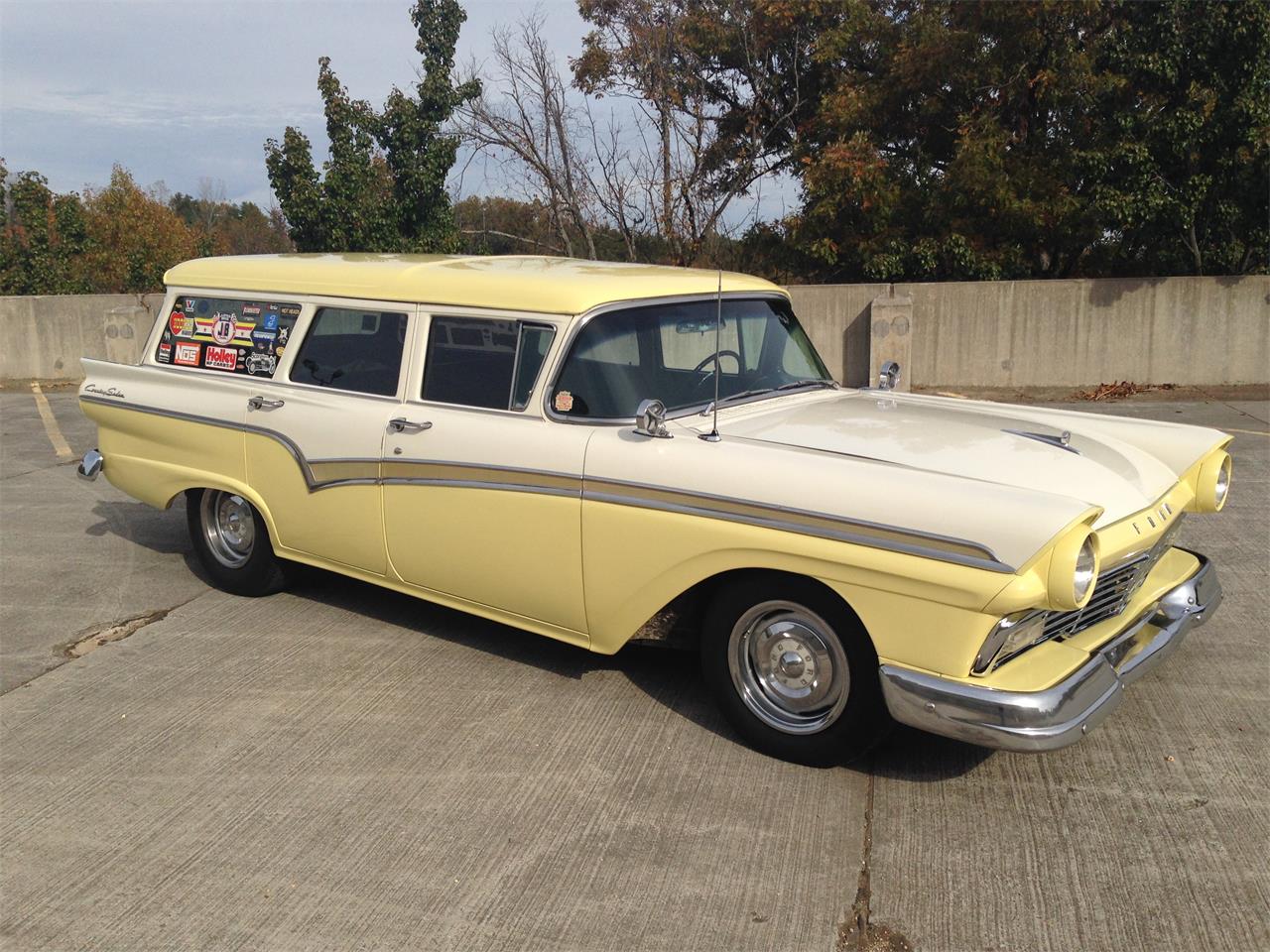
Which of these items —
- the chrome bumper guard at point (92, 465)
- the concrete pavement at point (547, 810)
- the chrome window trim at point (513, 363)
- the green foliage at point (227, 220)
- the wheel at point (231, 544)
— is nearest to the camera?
the concrete pavement at point (547, 810)

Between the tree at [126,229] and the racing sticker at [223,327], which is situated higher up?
the tree at [126,229]

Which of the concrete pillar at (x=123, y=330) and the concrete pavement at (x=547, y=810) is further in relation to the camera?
the concrete pillar at (x=123, y=330)

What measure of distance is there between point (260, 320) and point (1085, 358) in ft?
39.9

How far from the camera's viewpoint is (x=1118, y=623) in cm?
407

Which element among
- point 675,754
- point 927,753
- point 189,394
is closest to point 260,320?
point 189,394

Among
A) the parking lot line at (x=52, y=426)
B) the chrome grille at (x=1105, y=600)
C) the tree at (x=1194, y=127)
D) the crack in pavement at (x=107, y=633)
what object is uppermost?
the tree at (x=1194, y=127)

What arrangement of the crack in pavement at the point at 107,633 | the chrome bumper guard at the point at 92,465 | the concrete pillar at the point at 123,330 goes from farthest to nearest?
the concrete pillar at the point at 123,330
the chrome bumper guard at the point at 92,465
the crack in pavement at the point at 107,633

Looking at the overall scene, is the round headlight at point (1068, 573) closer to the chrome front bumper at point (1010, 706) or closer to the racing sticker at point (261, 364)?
the chrome front bumper at point (1010, 706)

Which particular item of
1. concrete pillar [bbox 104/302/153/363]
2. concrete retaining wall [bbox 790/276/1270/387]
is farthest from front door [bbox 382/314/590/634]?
concrete pillar [bbox 104/302/153/363]

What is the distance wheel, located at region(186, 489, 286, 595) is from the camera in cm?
589

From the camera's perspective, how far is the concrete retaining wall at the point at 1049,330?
1441cm

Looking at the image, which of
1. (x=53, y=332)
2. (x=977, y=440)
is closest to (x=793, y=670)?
(x=977, y=440)

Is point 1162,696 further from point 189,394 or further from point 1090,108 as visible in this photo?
point 1090,108

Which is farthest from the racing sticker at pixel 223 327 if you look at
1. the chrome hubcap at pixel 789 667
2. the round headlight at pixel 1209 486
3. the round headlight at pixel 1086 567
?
the round headlight at pixel 1209 486
